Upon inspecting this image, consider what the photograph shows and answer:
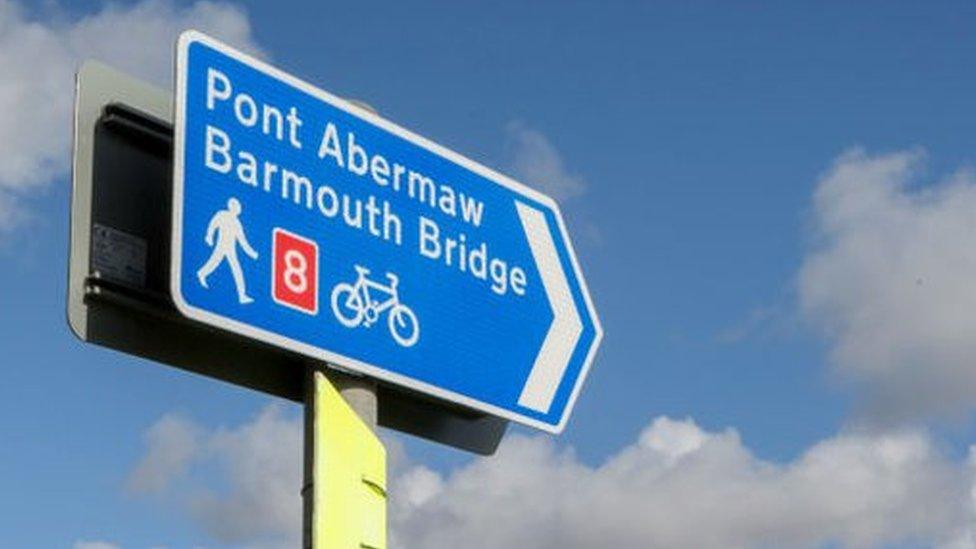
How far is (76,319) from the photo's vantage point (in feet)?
13.3

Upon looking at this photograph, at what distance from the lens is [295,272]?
14.3 feet

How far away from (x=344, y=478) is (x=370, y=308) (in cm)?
61

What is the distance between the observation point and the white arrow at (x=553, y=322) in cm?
501

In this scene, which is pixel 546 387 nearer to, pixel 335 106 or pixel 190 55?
pixel 335 106

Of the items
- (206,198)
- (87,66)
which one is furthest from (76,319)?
(87,66)

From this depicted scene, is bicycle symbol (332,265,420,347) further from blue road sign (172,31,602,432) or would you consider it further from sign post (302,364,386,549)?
sign post (302,364,386,549)

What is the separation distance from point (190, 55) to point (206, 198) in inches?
16.6

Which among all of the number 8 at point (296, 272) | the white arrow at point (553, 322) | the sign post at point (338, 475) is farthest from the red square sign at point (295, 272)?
the white arrow at point (553, 322)

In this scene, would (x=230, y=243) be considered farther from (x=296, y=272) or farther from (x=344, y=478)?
(x=344, y=478)

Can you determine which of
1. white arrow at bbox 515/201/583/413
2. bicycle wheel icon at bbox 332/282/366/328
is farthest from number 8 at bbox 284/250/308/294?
white arrow at bbox 515/201/583/413

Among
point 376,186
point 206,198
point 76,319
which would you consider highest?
point 376,186

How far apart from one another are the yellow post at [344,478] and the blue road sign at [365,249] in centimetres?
20

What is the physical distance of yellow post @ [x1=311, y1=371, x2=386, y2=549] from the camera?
4.02 meters

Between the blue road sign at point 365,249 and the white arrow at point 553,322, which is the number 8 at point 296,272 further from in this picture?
the white arrow at point 553,322
